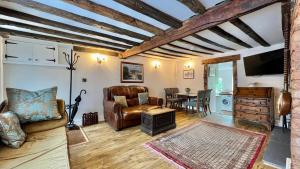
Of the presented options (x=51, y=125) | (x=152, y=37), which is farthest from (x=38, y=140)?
(x=152, y=37)

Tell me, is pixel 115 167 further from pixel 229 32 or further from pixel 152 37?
pixel 229 32

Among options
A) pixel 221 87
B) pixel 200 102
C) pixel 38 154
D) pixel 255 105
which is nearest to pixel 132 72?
pixel 200 102

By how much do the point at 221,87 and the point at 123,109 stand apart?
16.0ft

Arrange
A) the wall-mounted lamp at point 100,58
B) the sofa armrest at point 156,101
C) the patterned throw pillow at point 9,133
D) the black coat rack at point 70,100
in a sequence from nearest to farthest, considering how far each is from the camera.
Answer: the patterned throw pillow at point 9,133 < the black coat rack at point 70,100 < the wall-mounted lamp at point 100,58 < the sofa armrest at point 156,101

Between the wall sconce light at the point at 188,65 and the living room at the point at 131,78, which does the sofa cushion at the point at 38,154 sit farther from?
the wall sconce light at the point at 188,65

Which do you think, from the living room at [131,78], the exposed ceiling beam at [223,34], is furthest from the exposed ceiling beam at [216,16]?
the exposed ceiling beam at [223,34]

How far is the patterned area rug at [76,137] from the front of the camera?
9.30 feet

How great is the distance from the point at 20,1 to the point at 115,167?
2.49m

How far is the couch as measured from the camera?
1258 mm

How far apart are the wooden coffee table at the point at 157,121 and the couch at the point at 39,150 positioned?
5.63 feet

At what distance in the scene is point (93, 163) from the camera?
2.12m

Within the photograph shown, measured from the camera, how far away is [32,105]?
212 centimetres

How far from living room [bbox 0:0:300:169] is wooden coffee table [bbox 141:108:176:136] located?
3cm

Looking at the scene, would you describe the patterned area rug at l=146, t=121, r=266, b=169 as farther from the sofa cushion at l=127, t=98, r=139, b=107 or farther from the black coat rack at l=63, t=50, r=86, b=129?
the black coat rack at l=63, t=50, r=86, b=129
